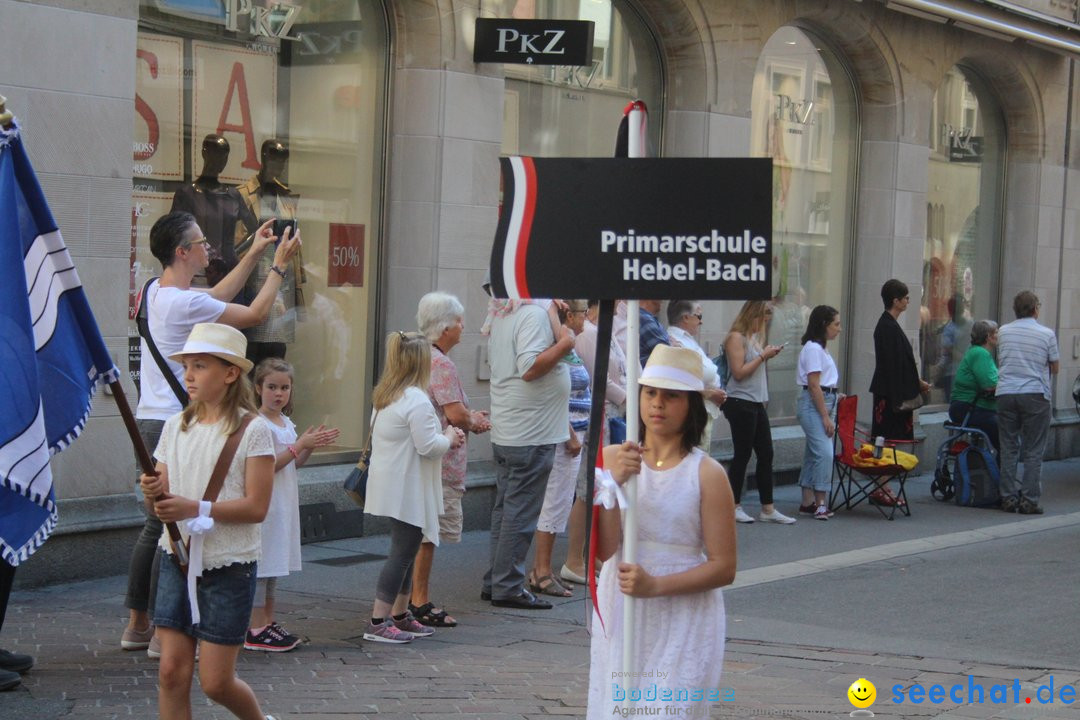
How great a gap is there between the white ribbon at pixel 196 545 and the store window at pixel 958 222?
13288 mm

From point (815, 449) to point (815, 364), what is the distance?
0.72 metres

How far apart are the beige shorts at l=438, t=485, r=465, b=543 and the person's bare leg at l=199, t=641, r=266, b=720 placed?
3.34 metres

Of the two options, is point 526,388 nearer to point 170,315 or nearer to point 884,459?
point 170,315

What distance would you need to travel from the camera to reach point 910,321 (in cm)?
1647

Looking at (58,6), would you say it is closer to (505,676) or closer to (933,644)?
(505,676)

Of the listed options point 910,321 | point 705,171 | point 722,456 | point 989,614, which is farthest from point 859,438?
point 705,171

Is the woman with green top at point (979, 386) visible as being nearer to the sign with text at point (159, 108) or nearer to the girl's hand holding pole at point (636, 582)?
the sign with text at point (159, 108)

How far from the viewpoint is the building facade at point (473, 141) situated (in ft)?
29.7

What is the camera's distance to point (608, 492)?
14.6 feet

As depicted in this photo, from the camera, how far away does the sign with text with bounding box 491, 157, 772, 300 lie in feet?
15.2

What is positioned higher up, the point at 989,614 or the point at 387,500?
the point at 387,500

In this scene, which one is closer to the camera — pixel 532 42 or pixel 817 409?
pixel 532 42

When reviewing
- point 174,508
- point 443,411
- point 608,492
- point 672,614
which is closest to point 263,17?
point 443,411

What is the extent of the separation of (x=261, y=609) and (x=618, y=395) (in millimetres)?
2929
